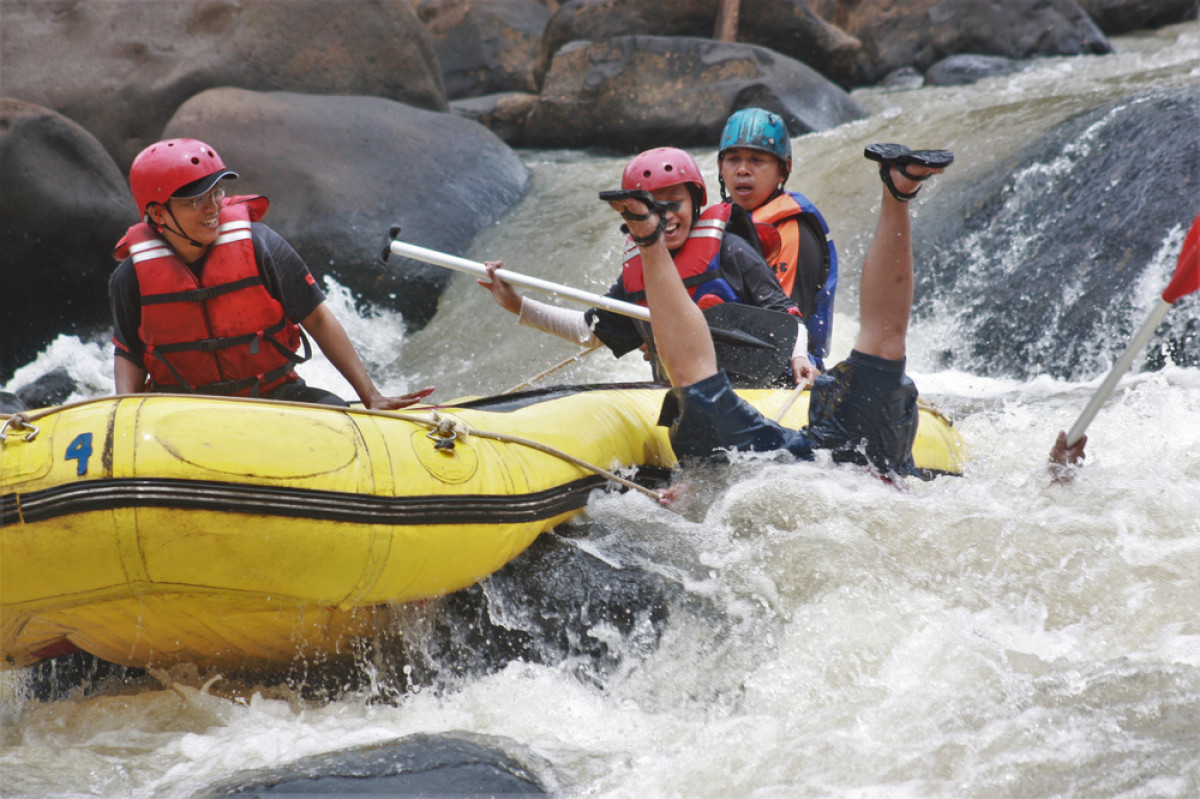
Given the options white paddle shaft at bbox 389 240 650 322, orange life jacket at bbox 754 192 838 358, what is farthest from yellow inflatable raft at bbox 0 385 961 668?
orange life jacket at bbox 754 192 838 358

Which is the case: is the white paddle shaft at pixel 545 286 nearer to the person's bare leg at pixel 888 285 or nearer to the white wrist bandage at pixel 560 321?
the white wrist bandage at pixel 560 321

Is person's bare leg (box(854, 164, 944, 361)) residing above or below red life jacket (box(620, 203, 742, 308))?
below

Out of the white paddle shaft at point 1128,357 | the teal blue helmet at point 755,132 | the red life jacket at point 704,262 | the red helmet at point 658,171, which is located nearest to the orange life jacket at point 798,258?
the teal blue helmet at point 755,132

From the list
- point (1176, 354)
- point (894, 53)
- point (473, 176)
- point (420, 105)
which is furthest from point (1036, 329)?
point (894, 53)

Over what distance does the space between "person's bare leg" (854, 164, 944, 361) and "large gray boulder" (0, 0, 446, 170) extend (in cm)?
717

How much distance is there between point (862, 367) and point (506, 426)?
1.05 meters

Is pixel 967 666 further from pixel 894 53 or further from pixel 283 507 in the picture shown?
pixel 894 53

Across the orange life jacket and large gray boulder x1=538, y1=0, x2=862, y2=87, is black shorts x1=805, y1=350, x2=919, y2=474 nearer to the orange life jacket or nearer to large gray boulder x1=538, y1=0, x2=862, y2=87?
the orange life jacket

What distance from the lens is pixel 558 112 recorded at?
35.9 ft

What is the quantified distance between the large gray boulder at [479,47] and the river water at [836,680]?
11311 mm

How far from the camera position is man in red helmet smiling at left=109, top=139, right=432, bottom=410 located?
3.26 m

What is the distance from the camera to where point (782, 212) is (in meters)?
4.28

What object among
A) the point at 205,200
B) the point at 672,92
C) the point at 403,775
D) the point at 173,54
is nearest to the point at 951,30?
the point at 672,92

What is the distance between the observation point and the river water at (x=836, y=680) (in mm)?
2215
